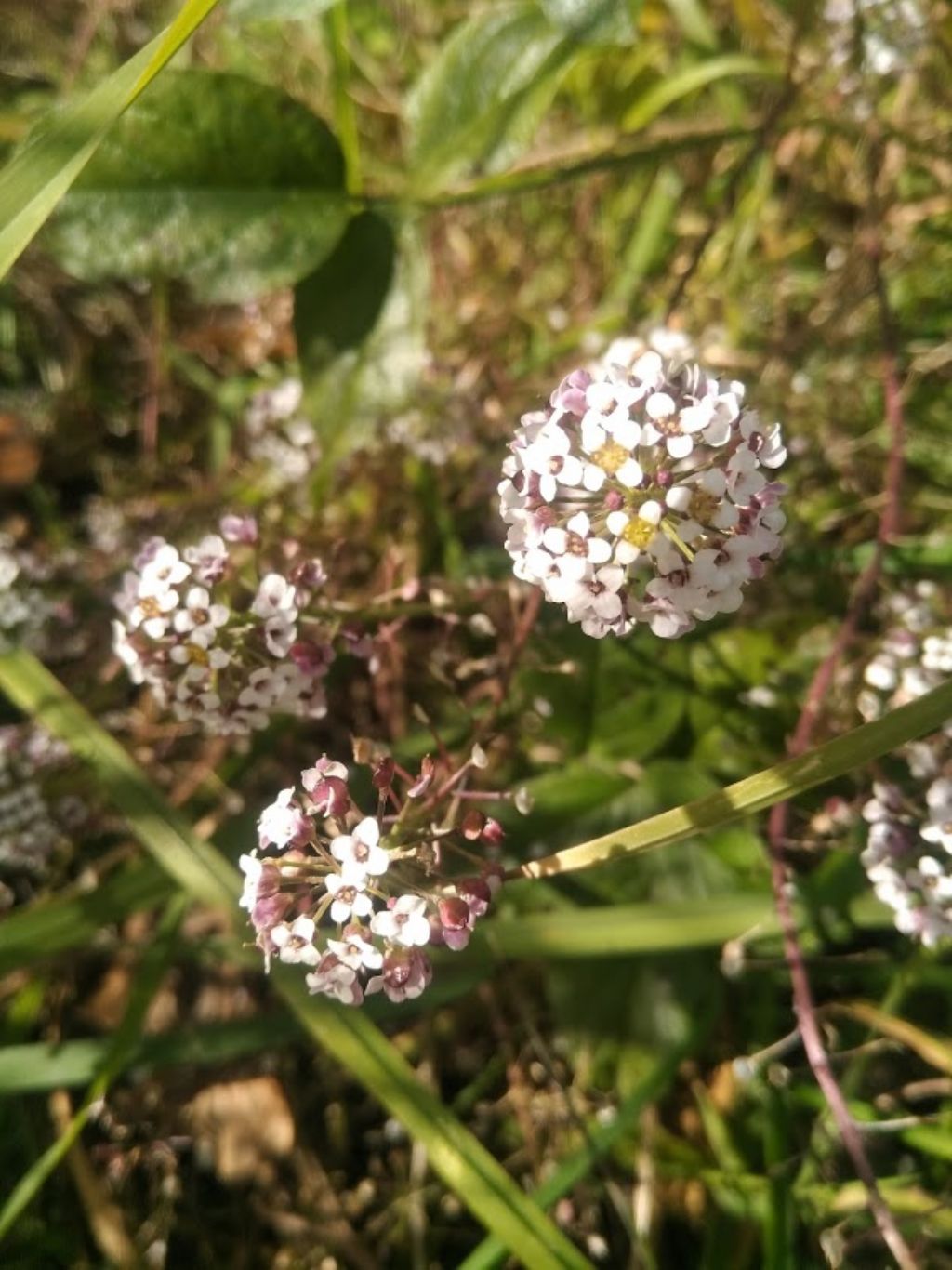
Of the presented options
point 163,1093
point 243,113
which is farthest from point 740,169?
point 163,1093

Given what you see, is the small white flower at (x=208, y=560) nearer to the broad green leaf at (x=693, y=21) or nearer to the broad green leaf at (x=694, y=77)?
the broad green leaf at (x=694, y=77)

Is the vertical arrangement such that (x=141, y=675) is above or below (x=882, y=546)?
above

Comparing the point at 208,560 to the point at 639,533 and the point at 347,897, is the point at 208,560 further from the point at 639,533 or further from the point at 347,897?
the point at 639,533

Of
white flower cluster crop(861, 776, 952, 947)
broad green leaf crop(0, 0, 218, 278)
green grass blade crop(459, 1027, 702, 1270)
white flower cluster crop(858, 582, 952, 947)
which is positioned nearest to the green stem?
broad green leaf crop(0, 0, 218, 278)

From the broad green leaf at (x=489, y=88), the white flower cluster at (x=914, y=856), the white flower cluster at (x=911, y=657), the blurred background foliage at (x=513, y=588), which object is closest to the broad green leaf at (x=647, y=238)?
the blurred background foliage at (x=513, y=588)

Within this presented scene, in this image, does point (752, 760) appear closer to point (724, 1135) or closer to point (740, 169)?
point (724, 1135)

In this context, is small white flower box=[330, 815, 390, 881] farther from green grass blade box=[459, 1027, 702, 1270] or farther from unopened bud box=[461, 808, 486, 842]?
green grass blade box=[459, 1027, 702, 1270]
